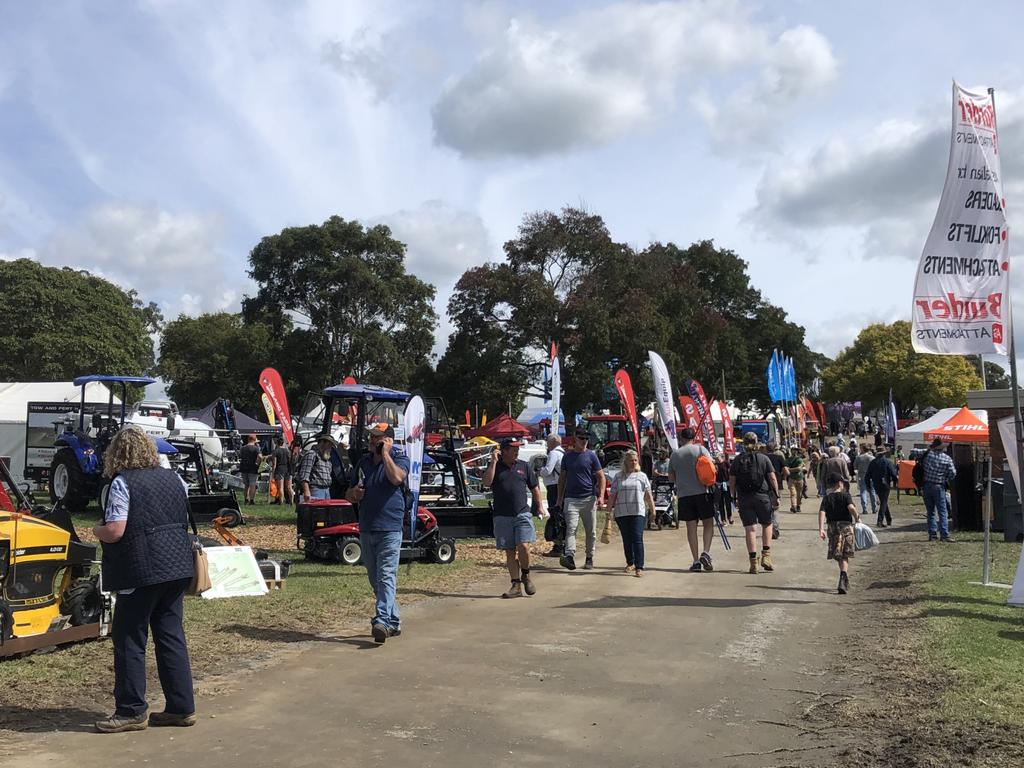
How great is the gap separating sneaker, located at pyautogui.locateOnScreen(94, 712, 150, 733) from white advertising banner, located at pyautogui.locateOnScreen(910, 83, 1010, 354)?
8353 millimetres

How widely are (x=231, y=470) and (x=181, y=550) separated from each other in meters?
24.4

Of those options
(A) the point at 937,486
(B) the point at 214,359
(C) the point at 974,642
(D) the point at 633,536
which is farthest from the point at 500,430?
(B) the point at 214,359

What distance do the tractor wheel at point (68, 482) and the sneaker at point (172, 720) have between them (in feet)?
46.8

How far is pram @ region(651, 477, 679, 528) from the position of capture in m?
19.5

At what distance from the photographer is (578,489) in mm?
12297

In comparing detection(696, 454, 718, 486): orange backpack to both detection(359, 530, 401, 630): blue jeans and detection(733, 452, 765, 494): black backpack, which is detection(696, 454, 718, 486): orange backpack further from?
detection(359, 530, 401, 630): blue jeans

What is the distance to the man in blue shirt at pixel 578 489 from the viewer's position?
40.2ft

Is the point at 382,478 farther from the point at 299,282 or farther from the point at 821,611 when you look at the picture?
the point at 299,282

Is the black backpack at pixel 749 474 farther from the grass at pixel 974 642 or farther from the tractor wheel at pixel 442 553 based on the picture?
the tractor wheel at pixel 442 553

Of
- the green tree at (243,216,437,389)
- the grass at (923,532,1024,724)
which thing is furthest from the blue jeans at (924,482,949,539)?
the green tree at (243,216,437,389)

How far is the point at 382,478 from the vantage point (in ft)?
26.1

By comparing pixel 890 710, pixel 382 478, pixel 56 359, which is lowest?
pixel 890 710

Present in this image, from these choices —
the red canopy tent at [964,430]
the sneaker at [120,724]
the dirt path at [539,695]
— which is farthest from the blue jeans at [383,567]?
the red canopy tent at [964,430]

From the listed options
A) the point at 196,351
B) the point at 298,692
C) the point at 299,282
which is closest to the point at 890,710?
the point at 298,692
